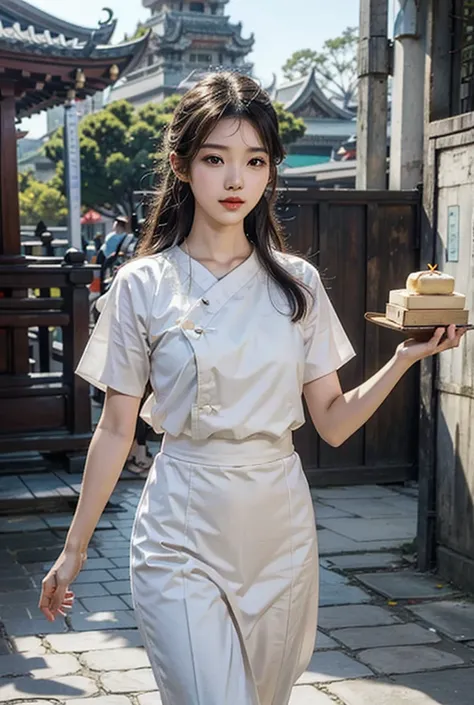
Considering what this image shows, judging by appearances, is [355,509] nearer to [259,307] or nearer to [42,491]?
[42,491]

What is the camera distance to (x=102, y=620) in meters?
4.71

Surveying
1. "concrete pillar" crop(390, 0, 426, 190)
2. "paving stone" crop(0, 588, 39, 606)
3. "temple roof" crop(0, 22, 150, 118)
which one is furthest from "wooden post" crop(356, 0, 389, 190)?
"paving stone" crop(0, 588, 39, 606)

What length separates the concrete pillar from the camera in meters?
7.94

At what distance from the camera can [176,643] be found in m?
2.19

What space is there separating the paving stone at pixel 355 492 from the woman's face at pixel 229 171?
203 inches

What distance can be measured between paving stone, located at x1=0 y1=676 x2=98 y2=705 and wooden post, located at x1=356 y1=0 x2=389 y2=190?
557 centimetres

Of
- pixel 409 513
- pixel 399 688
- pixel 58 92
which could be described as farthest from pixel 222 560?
pixel 58 92

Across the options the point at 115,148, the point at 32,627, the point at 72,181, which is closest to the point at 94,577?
the point at 32,627

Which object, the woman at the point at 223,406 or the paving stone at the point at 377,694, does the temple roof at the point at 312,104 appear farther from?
the woman at the point at 223,406

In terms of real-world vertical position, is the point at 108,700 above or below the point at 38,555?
above

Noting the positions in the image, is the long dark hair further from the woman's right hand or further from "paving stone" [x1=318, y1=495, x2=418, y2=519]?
"paving stone" [x1=318, y1=495, x2=418, y2=519]

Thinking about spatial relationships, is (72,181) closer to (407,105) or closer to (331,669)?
(407,105)

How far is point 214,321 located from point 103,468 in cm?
42

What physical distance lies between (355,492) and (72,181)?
13495 millimetres
